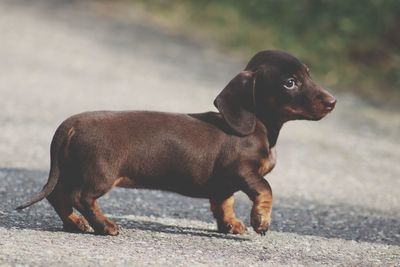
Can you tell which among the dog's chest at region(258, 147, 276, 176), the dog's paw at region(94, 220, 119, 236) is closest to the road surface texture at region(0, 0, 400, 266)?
the dog's paw at region(94, 220, 119, 236)

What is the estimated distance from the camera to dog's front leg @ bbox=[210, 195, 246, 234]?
4935 mm

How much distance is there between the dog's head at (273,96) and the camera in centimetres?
477

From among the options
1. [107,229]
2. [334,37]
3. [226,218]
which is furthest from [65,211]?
[334,37]

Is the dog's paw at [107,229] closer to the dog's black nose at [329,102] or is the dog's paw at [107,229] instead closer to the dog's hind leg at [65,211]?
the dog's hind leg at [65,211]

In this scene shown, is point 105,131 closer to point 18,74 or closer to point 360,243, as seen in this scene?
point 360,243

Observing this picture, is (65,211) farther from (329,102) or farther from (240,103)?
(329,102)

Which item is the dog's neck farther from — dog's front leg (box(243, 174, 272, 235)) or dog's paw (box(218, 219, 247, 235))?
dog's paw (box(218, 219, 247, 235))

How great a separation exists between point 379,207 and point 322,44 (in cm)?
577

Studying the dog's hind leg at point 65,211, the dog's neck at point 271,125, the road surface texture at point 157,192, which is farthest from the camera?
the dog's neck at point 271,125

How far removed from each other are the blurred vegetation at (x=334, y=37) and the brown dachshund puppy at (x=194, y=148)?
253 inches

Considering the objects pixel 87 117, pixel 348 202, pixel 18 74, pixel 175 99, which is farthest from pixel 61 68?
pixel 87 117

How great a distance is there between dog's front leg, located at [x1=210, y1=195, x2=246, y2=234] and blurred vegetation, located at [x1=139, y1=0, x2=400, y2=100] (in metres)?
6.41

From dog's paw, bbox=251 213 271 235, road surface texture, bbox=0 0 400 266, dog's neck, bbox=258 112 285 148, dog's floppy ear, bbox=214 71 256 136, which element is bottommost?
road surface texture, bbox=0 0 400 266

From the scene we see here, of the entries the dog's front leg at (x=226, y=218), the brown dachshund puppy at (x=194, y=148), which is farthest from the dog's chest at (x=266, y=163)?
the dog's front leg at (x=226, y=218)
